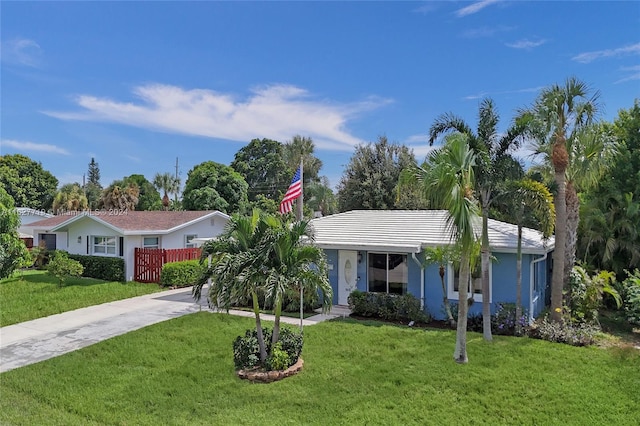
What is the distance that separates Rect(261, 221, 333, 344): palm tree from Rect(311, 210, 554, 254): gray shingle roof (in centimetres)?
417

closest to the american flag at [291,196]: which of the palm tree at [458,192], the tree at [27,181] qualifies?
the palm tree at [458,192]

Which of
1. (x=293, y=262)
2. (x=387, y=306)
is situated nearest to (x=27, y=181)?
(x=387, y=306)

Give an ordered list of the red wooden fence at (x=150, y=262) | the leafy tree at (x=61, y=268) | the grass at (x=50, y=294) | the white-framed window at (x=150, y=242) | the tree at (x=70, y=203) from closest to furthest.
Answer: the grass at (x=50, y=294) < the leafy tree at (x=61, y=268) < the red wooden fence at (x=150, y=262) < the white-framed window at (x=150, y=242) < the tree at (x=70, y=203)

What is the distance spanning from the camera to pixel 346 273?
14672 millimetres

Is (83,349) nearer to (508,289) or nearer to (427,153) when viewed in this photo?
(427,153)

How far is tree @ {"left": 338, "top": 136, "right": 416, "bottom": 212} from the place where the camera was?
31.2 m

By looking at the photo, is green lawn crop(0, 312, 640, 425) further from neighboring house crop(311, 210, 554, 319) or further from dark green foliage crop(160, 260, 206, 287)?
dark green foliage crop(160, 260, 206, 287)

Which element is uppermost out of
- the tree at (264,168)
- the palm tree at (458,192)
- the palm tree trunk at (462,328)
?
the tree at (264,168)

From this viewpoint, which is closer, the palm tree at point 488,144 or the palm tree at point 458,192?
the palm tree at point 458,192

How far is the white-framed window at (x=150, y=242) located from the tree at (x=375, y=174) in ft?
50.3

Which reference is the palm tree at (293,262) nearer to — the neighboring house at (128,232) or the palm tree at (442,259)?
the palm tree at (442,259)

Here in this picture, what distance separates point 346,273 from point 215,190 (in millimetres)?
26243

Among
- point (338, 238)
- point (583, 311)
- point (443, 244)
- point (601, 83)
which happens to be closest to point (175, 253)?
point (338, 238)

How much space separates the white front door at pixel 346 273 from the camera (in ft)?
47.5
